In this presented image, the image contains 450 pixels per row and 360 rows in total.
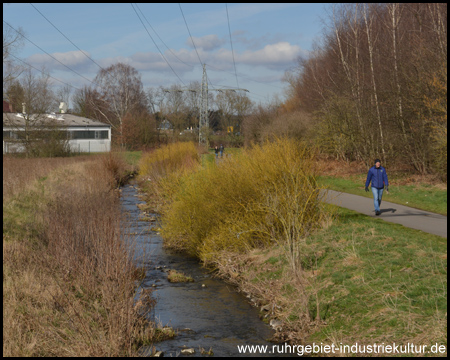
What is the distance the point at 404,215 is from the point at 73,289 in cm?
1032

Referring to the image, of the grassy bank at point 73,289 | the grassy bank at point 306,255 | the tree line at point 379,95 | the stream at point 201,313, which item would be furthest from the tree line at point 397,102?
the grassy bank at point 73,289

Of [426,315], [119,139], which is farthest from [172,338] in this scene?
[119,139]

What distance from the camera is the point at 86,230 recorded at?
12.0 m

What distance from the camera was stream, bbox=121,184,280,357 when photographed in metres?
9.38

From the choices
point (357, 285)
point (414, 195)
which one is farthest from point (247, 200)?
A: point (414, 195)

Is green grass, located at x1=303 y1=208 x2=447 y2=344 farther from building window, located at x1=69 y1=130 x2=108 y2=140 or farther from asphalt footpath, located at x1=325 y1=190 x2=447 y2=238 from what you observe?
building window, located at x1=69 y1=130 x2=108 y2=140

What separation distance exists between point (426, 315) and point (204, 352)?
3575 mm

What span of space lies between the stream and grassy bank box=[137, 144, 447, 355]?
0.39 meters

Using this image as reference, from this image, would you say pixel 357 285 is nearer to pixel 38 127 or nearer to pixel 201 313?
pixel 201 313

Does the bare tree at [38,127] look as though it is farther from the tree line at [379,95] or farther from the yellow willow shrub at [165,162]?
the yellow willow shrub at [165,162]

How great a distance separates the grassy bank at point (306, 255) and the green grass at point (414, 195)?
2.91 metres

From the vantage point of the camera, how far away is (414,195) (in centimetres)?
2131

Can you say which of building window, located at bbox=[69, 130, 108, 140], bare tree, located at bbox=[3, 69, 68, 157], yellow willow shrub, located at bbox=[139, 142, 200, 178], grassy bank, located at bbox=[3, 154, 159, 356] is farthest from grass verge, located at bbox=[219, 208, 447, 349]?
building window, located at bbox=[69, 130, 108, 140]

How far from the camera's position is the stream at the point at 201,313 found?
30.8 ft
